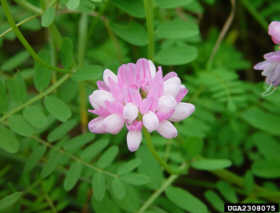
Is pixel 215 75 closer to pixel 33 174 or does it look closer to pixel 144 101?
pixel 144 101

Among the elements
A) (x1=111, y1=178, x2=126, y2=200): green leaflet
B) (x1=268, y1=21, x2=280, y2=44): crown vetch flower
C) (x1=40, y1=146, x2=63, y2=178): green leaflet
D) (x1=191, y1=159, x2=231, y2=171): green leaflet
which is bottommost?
(x1=191, y1=159, x2=231, y2=171): green leaflet

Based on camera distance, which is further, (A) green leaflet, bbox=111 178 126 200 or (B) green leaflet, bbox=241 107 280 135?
(B) green leaflet, bbox=241 107 280 135

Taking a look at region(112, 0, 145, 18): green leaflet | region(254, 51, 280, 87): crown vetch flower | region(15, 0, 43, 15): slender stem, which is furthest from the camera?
region(15, 0, 43, 15): slender stem

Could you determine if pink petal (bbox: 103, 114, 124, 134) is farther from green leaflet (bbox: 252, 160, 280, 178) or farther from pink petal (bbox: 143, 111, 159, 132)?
green leaflet (bbox: 252, 160, 280, 178)

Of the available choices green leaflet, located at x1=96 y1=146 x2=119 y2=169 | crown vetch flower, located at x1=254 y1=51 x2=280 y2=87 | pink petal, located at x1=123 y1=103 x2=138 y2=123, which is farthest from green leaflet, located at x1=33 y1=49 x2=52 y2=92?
crown vetch flower, located at x1=254 y1=51 x2=280 y2=87

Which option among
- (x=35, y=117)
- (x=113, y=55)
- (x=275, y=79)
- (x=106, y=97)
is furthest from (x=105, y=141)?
(x=113, y=55)

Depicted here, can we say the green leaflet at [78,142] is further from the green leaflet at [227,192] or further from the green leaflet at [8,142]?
the green leaflet at [227,192]

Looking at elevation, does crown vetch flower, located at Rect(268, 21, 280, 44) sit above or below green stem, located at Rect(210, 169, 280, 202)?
above

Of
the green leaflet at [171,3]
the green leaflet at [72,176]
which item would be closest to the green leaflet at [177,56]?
the green leaflet at [171,3]
